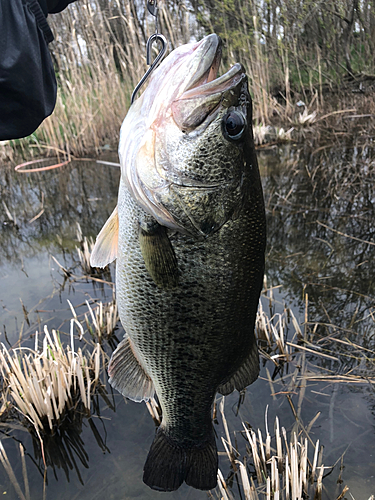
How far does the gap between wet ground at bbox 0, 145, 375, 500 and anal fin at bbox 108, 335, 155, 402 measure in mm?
814

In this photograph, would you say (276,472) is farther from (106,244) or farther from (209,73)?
(209,73)

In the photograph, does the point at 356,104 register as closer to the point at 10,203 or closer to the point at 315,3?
the point at 315,3

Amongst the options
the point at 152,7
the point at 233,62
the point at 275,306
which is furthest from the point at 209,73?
the point at 233,62

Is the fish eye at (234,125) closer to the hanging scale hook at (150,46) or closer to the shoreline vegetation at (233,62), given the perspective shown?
the hanging scale hook at (150,46)

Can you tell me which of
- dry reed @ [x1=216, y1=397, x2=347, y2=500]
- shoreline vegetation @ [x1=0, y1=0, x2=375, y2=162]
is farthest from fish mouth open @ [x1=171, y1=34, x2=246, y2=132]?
shoreline vegetation @ [x1=0, y1=0, x2=375, y2=162]

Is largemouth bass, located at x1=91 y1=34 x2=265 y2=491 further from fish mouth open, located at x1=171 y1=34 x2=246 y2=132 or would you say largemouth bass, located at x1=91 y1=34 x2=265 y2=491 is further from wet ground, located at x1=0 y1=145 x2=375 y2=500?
wet ground, located at x1=0 y1=145 x2=375 y2=500

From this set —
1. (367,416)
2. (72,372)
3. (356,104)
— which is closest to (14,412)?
(72,372)

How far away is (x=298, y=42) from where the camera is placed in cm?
1083

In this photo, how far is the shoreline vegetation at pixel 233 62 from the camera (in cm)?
775

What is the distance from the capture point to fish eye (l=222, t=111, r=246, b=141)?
133cm

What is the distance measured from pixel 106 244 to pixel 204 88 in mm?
736

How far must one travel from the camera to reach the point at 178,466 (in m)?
1.60

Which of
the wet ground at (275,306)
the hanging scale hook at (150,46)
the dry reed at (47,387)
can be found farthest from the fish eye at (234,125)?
the wet ground at (275,306)

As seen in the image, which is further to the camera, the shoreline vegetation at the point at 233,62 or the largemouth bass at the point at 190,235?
the shoreline vegetation at the point at 233,62
